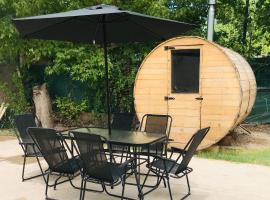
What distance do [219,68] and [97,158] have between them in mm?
4038

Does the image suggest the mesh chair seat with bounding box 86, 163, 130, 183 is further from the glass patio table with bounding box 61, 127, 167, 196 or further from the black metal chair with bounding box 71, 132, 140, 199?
the glass patio table with bounding box 61, 127, 167, 196

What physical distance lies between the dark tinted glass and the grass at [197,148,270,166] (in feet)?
4.31

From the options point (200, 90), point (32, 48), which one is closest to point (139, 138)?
point (200, 90)

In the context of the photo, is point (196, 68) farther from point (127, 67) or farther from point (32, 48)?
point (32, 48)

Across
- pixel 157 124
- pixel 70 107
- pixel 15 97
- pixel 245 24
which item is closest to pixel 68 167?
pixel 157 124

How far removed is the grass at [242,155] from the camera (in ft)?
23.8

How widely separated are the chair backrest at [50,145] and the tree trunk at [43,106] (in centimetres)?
567

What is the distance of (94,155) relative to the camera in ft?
14.7

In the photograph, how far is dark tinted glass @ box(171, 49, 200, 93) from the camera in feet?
26.8

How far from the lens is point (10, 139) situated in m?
9.51

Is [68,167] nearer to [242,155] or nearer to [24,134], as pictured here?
[24,134]

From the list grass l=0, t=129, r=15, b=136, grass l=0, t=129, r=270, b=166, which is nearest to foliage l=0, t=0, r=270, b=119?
grass l=0, t=129, r=15, b=136

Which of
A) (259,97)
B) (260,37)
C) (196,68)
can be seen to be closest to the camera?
(196,68)

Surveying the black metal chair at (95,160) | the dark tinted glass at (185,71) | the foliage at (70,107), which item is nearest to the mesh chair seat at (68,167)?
the black metal chair at (95,160)
